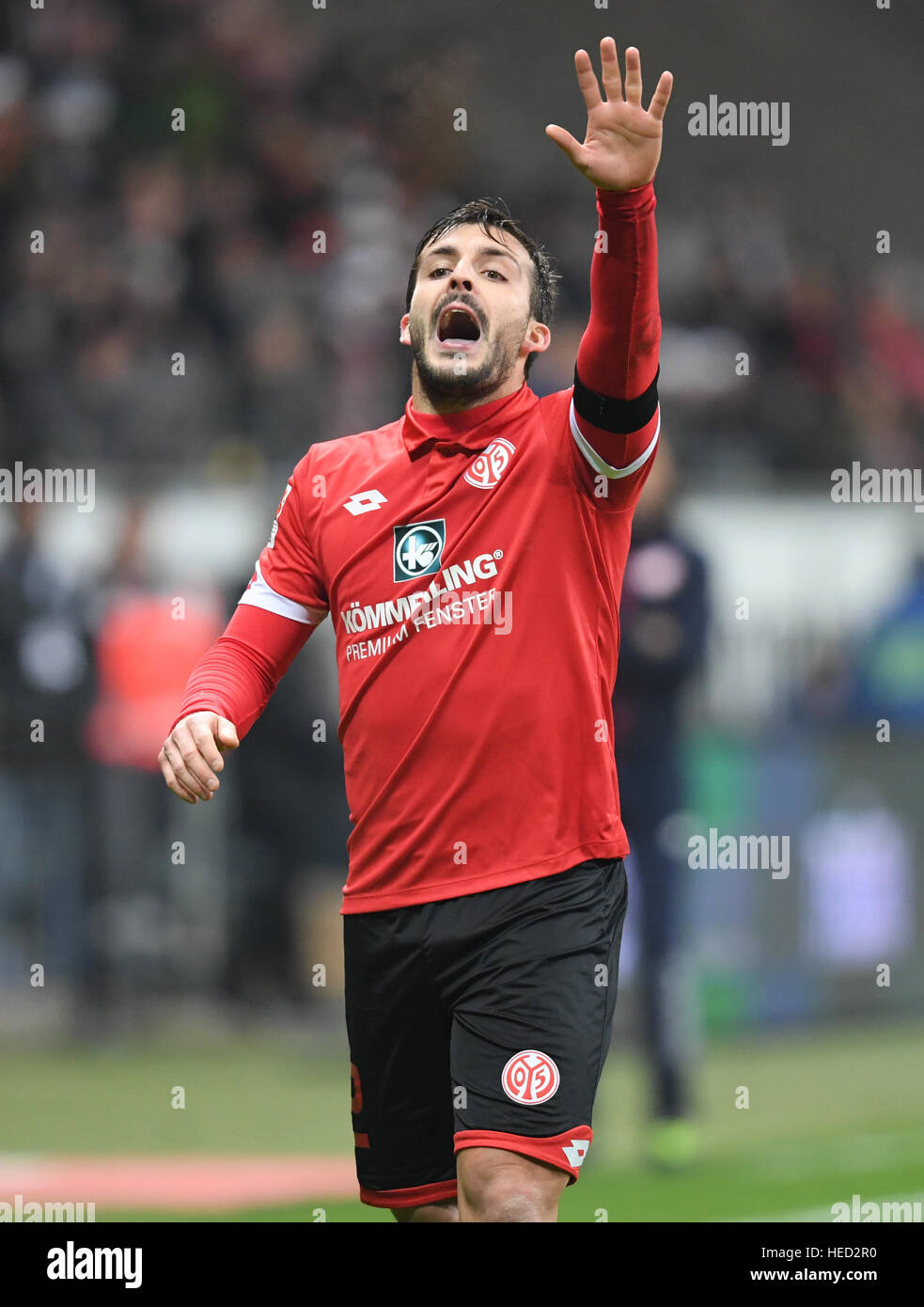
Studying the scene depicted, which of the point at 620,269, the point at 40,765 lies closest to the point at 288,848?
the point at 40,765

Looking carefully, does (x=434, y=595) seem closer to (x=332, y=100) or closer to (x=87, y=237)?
(x=87, y=237)

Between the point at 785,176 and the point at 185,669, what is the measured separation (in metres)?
7.07

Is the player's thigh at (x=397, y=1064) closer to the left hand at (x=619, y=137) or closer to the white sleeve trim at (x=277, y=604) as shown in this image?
the white sleeve trim at (x=277, y=604)

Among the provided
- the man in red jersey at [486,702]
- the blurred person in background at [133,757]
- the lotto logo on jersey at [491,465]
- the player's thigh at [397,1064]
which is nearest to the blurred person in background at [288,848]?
the blurred person in background at [133,757]

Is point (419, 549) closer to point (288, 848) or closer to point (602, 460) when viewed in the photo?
point (602, 460)

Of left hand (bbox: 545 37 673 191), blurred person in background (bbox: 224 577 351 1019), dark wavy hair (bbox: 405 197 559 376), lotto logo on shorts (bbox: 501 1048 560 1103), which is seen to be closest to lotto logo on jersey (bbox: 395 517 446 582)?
dark wavy hair (bbox: 405 197 559 376)

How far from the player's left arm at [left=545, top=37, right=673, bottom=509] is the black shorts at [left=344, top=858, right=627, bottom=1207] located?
37.0 inches

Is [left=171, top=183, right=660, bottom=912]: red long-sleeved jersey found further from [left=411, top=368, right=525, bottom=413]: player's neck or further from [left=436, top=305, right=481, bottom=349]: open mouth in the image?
[left=436, top=305, right=481, bottom=349]: open mouth

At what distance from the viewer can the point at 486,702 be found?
384 centimetres

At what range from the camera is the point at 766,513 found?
1002 centimetres

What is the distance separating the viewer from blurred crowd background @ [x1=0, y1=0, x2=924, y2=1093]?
8.98 meters

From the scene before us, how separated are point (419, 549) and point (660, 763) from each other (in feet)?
10.2

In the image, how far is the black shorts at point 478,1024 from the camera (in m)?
3.62
